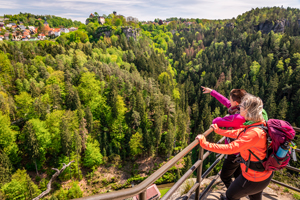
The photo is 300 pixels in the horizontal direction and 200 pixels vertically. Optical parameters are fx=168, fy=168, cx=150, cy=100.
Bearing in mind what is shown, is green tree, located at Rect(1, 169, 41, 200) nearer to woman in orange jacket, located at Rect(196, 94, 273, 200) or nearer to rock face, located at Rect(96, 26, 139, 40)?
woman in orange jacket, located at Rect(196, 94, 273, 200)

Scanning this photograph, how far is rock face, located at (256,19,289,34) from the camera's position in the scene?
96.1m

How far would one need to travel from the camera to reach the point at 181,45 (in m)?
128

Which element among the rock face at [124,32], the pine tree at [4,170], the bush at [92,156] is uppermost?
the rock face at [124,32]

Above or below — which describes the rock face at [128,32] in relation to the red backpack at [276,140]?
above

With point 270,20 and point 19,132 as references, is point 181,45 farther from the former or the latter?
point 19,132

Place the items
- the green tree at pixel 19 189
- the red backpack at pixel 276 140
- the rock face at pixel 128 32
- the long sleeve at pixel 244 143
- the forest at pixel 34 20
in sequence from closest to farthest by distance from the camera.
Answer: the red backpack at pixel 276 140 < the long sleeve at pixel 244 143 < the green tree at pixel 19 189 < the rock face at pixel 128 32 < the forest at pixel 34 20

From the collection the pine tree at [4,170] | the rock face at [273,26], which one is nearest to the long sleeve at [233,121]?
the pine tree at [4,170]

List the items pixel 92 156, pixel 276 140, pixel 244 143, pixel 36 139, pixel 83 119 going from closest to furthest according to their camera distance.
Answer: pixel 276 140 → pixel 244 143 → pixel 36 139 → pixel 92 156 → pixel 83 119

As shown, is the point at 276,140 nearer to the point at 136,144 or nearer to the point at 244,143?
the point at 244,143

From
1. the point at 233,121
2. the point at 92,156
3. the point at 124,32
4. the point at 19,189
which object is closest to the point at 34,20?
the point at 124,32

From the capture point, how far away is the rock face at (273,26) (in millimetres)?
96062

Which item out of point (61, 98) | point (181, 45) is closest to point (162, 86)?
point (61, 98)

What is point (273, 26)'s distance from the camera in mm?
98250

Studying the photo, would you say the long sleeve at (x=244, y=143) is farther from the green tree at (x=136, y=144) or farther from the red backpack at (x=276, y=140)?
the green tree at (x=136, y=144)
